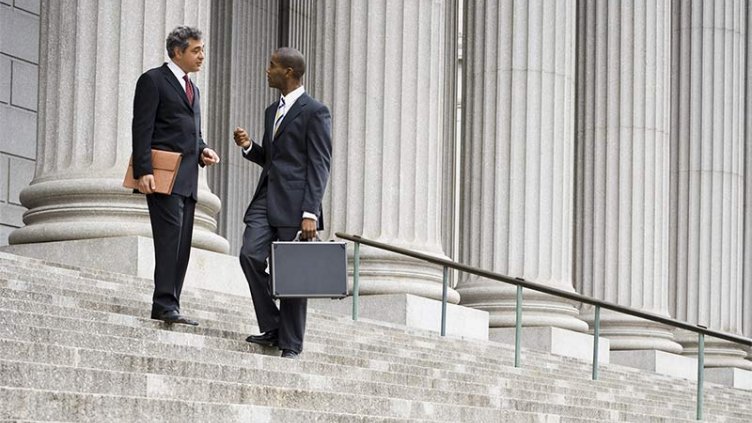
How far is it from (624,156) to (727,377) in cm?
495

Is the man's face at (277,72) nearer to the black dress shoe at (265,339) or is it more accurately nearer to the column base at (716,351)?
the black dress shoe at (265,339)

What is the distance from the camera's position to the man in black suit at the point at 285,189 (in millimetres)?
10320

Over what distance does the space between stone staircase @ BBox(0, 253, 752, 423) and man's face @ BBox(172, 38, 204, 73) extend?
1.67 metres

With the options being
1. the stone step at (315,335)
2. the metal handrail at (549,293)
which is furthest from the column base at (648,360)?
the metal handrail at (549,293)

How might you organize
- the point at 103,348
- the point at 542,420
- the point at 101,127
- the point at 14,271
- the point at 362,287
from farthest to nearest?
the point at 362,287
the point at 101,127
the point at 14,271
the point at 542,420
the point at 103,348

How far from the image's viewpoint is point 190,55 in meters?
10.4

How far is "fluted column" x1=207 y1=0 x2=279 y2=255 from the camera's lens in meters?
28.8

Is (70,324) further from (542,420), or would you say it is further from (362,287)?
(362,287)

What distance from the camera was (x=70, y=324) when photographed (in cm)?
935

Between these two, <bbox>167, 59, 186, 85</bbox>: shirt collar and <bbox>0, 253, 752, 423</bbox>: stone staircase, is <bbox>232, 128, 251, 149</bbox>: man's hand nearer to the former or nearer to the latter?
<bbox>167, 59, 186, 85</bbox>: shirt collar

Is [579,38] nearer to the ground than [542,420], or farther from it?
farther from it

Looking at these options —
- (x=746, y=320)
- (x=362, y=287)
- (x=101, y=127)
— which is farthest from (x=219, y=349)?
(x=746, y=320)

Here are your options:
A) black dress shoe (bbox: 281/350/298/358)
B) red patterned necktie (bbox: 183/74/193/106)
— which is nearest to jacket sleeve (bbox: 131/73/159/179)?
red patterned necktie (bbox: 183/74/193/106)

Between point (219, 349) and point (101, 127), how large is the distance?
6.29 m
